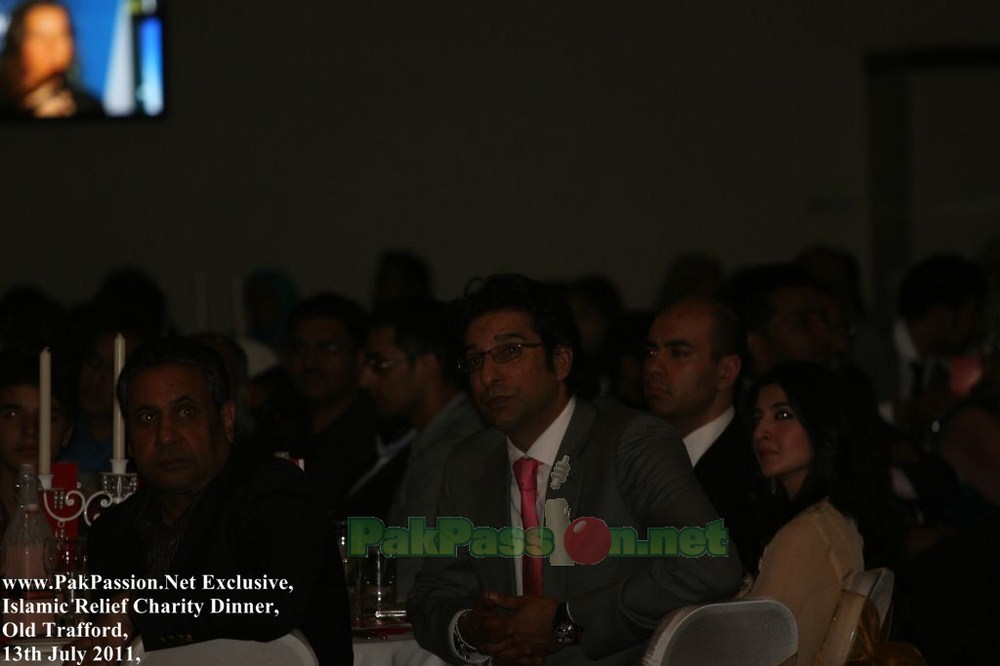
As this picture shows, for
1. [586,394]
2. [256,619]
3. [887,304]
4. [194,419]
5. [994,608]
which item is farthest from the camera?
[887,304]

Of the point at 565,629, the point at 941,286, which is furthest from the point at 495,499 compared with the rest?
the point at 941,286

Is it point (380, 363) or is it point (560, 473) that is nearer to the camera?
point (560, 473)

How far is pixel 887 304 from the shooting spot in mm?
9617

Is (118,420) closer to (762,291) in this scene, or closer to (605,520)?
(605,520)

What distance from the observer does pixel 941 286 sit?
20.4 ft

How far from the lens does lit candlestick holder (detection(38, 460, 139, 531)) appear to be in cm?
378

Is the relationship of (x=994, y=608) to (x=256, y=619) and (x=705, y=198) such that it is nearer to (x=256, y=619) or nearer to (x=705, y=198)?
(x=256, y=619)

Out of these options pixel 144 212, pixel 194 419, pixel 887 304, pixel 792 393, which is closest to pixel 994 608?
pixel 792 393

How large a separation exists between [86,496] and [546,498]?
45.1 inches

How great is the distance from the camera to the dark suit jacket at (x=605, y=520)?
331 centimetres

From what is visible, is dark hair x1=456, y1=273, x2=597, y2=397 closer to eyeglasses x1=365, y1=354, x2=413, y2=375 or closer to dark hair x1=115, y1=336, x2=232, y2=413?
dark hair x1=115, y1=336, x2=232, y2=413

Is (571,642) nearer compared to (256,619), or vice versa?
(256,619)

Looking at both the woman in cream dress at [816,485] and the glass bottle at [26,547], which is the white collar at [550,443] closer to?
the woman in cream dress at [816,485]

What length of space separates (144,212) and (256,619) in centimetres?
739
